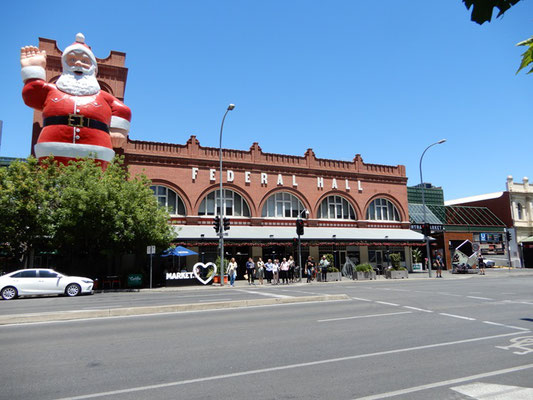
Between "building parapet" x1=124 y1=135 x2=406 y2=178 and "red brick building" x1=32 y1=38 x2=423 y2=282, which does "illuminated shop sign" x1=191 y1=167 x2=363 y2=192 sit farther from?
"building parapet" x1=124 y1=135 x2=406 y2=178

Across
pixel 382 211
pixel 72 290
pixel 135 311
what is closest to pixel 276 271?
pixel 72 290

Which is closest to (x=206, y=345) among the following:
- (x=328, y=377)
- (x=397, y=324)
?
(x=328, y=377)

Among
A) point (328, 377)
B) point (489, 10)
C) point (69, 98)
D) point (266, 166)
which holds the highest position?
point (69, 98)

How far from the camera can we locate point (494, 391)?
15.3 ft

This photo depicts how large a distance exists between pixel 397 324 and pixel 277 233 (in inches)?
875

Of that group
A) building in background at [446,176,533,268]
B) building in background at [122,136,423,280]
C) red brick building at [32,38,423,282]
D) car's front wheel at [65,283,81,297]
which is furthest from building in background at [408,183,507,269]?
car's front wheel at [65,283,81,297]

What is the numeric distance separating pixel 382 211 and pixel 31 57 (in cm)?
3103

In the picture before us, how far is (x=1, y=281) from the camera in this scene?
57.2ft

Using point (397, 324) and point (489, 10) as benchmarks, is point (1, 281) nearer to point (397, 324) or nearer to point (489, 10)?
point (397, 324)

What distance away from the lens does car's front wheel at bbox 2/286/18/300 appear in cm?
1745

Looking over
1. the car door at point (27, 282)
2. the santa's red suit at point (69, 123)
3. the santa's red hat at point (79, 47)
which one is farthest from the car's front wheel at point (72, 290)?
the santa's red hat at point (79, 47)

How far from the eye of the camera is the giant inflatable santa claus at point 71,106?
24.9 m

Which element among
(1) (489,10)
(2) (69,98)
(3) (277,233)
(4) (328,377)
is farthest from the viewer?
(3) (277,233)

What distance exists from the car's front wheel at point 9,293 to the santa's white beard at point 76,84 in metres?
13.6
